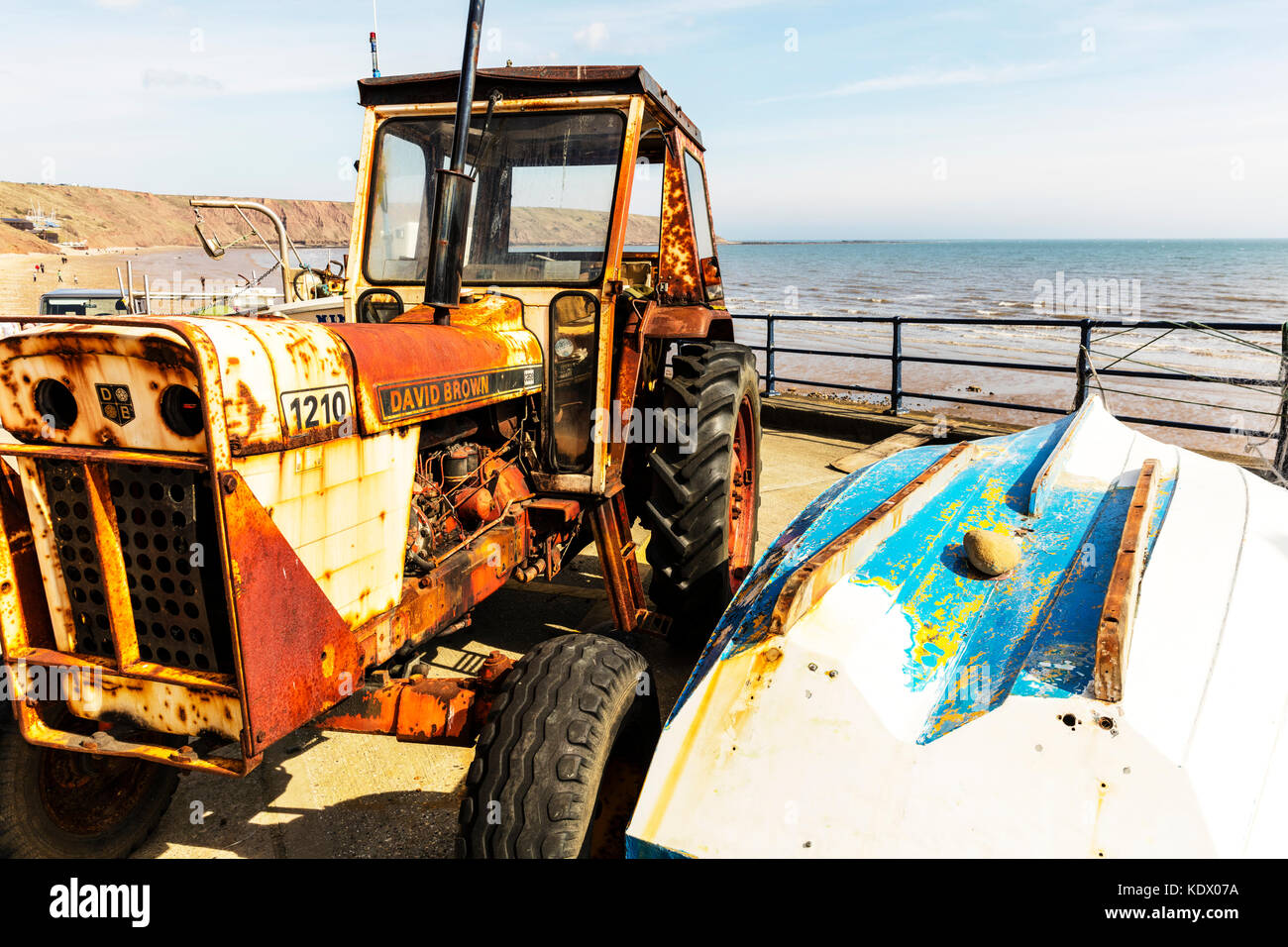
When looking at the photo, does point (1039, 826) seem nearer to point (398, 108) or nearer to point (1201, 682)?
point (1201, 682)

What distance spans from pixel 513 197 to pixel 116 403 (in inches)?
85.2

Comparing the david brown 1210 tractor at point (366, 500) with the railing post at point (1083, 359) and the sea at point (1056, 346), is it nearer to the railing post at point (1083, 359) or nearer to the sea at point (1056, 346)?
the sea at point (1056, 346)

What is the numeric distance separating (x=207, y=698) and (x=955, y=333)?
2098 centimetres

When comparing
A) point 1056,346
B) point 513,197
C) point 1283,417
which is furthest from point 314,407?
point 1056,346

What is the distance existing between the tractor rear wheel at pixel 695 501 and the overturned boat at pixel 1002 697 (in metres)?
0.98

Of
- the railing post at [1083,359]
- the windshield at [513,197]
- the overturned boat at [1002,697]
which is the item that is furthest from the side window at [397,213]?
the railing post at [1083,359]

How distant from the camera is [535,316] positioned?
3467 millimetres

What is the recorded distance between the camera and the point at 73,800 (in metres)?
2.59

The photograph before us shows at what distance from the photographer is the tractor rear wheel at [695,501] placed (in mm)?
3744

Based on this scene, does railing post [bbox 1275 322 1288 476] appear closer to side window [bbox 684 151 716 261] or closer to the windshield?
side window [bbox 684 151 716 261]

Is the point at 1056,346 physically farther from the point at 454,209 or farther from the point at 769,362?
the point at 454,209
